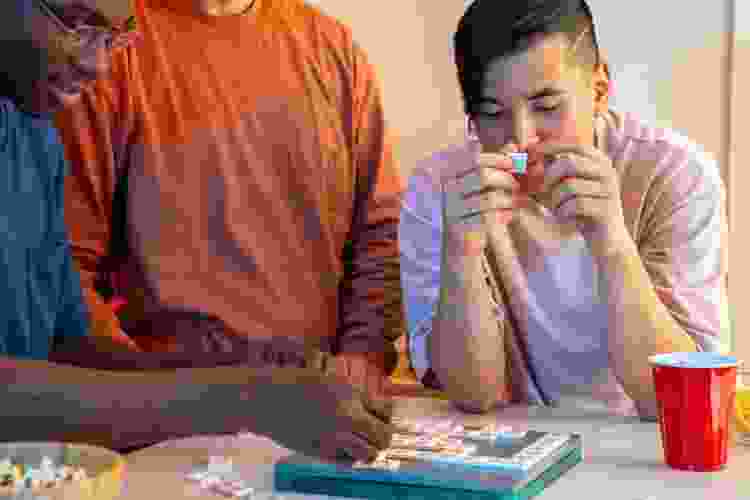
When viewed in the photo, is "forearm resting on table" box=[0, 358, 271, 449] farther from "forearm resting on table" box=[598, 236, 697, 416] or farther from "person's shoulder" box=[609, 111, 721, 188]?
"person's shoulder" box=[609, 111, 721, 188]

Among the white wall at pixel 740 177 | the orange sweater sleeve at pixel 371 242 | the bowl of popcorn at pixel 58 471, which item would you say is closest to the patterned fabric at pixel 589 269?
the orange sweater sleeve at pixel 371 242

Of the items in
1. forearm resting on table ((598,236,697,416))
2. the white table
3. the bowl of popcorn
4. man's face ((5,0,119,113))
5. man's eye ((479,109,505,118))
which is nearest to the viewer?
the bowl of popcorn

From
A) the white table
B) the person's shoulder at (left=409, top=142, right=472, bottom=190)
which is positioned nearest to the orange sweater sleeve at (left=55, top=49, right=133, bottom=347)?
the person's shoulder at (left=409, top=142, right=472, bottom=190)

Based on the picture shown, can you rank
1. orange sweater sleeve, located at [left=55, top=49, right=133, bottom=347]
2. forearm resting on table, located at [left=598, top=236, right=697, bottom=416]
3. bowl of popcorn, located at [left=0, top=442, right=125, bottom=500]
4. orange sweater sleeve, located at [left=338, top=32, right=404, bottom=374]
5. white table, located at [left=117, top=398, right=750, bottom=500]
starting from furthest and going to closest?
orange sweater sleeve, located at [left=338, top=32, right=404, bottom=374] < orange sweater sleeve, located at [left=55, top=49, right=133, bottom=347] < forearm resting on table, located at [left=598, top=236, right=697, bottom=416] < white table, located at [left=117, top=398, right=750, bottom=500] < bowl of popcorn, located at [left=0, top=442, right=125, bottom=500]

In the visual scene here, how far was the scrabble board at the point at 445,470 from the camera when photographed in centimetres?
102

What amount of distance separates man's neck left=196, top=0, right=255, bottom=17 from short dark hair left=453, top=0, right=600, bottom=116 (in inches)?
20.0

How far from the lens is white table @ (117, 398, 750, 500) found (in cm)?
106

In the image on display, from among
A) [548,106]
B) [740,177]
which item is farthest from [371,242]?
[740,177]

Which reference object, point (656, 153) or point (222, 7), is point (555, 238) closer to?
point (656, 153)

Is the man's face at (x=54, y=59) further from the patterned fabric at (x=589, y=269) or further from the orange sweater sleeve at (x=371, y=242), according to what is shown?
the orange sweater sleeve at (x=371, y=242)

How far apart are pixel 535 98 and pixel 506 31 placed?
10 centimetres

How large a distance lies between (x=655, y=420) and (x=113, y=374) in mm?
709

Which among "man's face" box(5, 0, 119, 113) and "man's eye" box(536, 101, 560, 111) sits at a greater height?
"man's face" box(5, 0, 119, 113)

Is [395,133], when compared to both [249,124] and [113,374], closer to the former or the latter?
[249,124]
